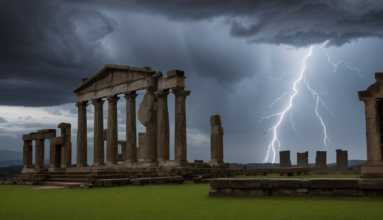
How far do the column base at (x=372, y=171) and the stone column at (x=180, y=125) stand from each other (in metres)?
14.2

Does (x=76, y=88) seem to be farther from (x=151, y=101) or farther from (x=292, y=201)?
(x=292, y=201)

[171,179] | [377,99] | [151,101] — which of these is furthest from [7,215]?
[151,101]

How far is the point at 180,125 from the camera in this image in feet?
97.7

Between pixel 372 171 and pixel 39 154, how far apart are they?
102 feet

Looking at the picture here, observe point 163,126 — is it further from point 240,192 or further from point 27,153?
point 27,153

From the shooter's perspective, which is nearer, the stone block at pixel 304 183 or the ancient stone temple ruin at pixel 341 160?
the stone block at pixel 304 183

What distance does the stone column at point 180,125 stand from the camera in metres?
29.7

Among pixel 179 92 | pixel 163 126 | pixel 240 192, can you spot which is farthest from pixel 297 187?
pixel 163 126

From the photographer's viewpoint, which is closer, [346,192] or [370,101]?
[346,192]

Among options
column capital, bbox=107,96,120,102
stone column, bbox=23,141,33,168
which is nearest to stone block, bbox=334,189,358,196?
column capital, bbox=107,96,120,102

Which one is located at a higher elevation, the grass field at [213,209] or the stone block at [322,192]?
the stone block at [322,192]

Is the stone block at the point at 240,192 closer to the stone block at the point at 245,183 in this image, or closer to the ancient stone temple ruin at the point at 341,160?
the stone block at the point at 245,183

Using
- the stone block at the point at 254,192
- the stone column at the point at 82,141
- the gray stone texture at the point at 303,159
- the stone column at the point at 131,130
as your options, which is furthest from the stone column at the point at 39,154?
the gray stone texture at the point at 303,159

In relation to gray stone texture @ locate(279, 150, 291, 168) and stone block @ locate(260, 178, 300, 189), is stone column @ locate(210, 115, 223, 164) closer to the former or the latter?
gray stone texture @ locate(279, 150, 291, 168)
